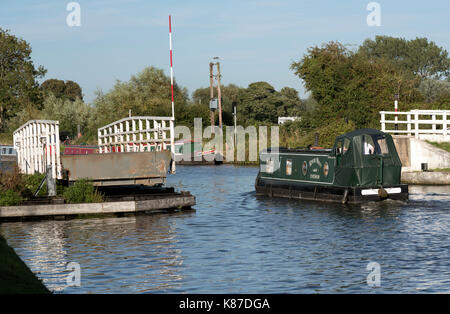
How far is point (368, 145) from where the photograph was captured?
2642 centimetres

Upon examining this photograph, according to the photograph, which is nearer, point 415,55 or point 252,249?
point 252,249

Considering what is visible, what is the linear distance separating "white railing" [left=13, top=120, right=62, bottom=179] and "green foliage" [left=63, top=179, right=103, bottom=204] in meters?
0.80

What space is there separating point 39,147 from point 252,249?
10.6m

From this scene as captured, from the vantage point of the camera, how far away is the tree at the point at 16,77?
72.1 meters

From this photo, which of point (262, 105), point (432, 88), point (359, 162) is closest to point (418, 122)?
point (359, 162)

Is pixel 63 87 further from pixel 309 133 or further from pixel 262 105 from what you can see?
pixel 309 133

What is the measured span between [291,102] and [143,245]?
317 ft

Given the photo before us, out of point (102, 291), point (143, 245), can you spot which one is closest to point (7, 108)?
point (143, 245)

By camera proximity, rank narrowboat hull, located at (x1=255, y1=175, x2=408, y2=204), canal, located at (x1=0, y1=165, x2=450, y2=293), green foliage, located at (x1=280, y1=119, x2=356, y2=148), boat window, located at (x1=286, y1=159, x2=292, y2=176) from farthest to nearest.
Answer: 1. green foliage, located at (x1=280, y1=119, x2=356, y2=148)
2. boat window, located at (x1=286, y1=159, x2=292, y2=176)
3. narrowboat hull, located at (x1=255, y1=175, x2=408, y2=204)
4. canal, located at (x1=0, y1=165, x2=450, y2=293)

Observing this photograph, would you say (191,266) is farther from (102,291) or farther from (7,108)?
(7,108)

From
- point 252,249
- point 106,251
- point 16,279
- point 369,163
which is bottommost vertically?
point 252,249

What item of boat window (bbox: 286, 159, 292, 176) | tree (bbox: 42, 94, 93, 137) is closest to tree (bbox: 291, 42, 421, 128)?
boat window (bbox: 286, 159, 292, 176)

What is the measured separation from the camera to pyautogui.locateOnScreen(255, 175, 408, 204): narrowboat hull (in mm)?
26047

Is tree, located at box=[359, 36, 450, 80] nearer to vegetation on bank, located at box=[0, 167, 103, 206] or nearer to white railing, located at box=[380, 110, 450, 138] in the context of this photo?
white railing, located at box=[380, 110, 450, 138]
